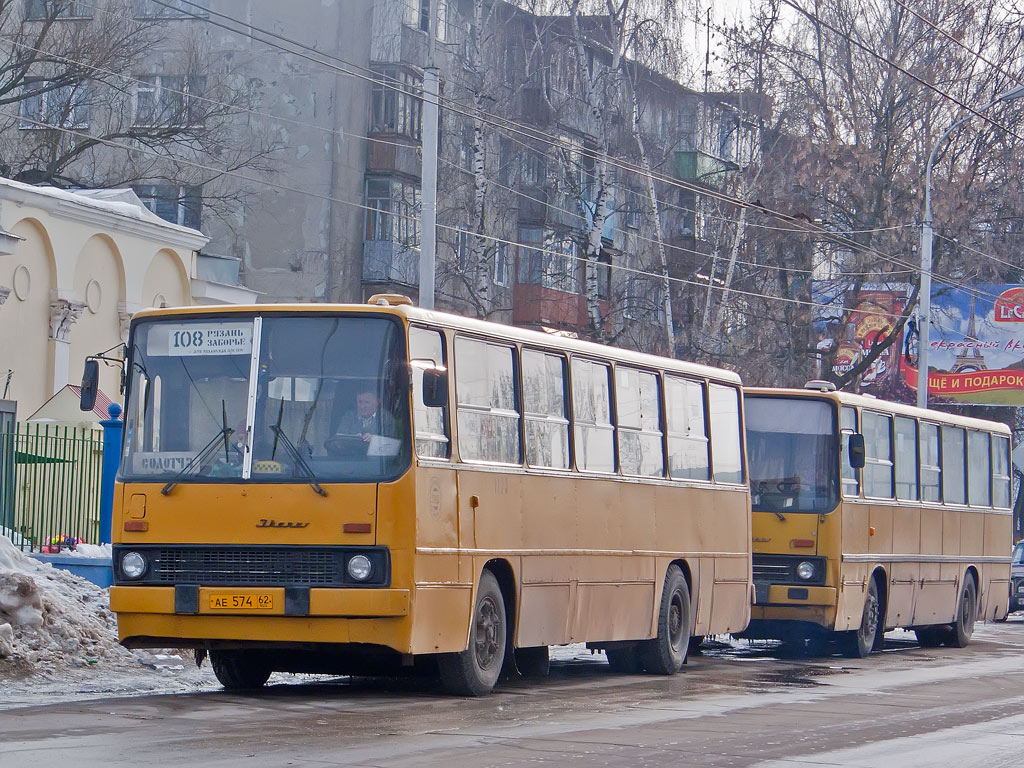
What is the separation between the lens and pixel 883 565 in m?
20.4

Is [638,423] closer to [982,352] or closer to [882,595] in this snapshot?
[882,595]

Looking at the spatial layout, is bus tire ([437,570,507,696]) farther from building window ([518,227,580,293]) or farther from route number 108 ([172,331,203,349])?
building window ([518,227,580,293])

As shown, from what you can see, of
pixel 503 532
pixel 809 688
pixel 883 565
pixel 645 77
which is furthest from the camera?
pixel 645 77

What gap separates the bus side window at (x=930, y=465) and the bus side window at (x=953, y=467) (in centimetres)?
23

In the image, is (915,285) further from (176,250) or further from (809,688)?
(809,688)

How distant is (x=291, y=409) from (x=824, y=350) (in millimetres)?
31603

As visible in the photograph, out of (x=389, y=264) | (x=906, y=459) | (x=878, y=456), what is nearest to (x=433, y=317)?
(x=878, y=456)

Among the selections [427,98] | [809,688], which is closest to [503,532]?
[809,688]

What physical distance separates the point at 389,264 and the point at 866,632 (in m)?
24.3

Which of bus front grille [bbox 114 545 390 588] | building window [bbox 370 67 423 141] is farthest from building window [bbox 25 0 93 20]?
bus front grille [bbox 114 545 390 588]

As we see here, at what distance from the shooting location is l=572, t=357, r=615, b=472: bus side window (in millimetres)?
14367

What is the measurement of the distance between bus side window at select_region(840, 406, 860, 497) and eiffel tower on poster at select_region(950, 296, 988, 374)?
80.7ft

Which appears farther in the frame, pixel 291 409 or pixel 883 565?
pixel 883 565

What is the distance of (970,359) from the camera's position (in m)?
43.3
